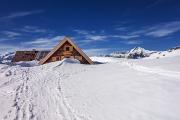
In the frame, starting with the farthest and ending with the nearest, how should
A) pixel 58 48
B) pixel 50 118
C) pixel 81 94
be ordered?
pixel 58 48 → pixel 81 94 → pixel 50 118

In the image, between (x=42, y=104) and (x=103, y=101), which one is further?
(x=42, y=104)

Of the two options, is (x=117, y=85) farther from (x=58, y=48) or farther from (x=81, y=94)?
(x=58, y=48)

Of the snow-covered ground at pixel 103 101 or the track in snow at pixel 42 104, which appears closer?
the snow-covered ground at pixel 103 101

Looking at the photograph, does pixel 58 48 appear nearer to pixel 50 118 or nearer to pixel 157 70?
pixel 157 70

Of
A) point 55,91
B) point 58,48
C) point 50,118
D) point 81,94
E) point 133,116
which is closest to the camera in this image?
point 133,116

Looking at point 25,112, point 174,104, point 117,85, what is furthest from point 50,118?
point 117,85

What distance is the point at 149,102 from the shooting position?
318 inches

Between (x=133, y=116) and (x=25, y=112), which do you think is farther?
(x=25, y=112)

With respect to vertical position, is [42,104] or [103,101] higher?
[103,101]

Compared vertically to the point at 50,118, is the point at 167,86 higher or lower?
higher

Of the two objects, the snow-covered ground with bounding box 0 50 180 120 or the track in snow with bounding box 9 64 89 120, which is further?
the track in snow with bounding box 9 64 89 120

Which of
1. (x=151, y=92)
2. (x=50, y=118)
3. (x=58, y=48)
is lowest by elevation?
(x=50, y=118)

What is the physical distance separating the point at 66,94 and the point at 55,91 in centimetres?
103

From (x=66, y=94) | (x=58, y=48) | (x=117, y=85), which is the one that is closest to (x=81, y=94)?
(x=66, y=94)
